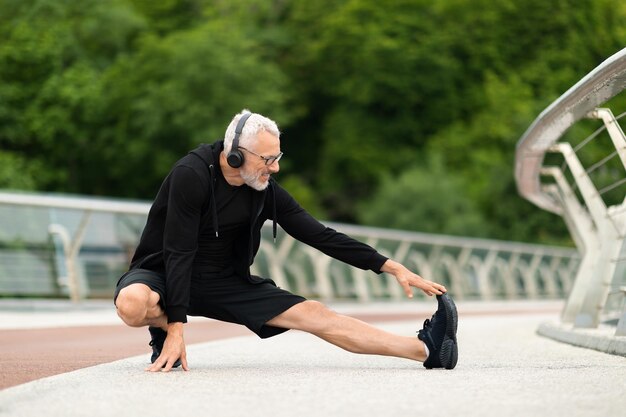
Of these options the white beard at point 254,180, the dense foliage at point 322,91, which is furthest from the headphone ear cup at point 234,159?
the dense foliage at point 322,91

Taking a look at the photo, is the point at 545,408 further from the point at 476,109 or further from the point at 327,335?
the point at 476,109

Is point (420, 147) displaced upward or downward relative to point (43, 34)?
downward

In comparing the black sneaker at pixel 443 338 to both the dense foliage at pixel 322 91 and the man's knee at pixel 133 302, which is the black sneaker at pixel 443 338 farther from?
the dense foliage at pixel 322 91

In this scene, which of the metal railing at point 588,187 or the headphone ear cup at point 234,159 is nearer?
the headphone ear cup at point 234,159

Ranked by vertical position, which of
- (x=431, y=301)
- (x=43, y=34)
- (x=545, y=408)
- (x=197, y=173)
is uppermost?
(x=43, y=34)

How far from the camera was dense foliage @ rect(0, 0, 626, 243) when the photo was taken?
5594 cm

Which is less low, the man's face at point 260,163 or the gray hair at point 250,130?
the gray hair at point 250,130

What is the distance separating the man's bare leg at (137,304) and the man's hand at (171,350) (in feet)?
0.54

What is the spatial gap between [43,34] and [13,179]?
8.19 metres

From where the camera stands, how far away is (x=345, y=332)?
8.04 metres

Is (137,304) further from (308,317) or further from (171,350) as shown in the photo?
(308,317)

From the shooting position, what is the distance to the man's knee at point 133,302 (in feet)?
24.0

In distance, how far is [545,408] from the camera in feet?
18.6

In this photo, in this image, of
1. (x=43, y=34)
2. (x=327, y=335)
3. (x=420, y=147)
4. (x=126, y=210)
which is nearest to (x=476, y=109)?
(x=420, y=147)
